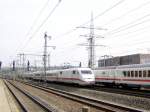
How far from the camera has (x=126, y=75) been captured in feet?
134

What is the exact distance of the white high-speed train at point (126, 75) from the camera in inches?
1378

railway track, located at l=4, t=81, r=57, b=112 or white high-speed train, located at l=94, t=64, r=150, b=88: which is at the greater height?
white high-speed train, located at l=94, t=64, r=150, b=88

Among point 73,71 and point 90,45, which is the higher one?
point 90,45

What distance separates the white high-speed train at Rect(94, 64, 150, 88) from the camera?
35000mm

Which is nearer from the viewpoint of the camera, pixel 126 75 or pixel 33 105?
pixel 33 105

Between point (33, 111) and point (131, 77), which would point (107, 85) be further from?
point (33, 111)

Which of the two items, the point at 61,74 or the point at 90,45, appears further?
the point at 61,74

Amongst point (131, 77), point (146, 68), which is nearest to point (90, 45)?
point (131, 77)

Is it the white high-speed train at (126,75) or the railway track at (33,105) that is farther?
the white high-speed train at (126,75)

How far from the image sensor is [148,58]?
317 ft

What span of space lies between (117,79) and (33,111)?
25.0m

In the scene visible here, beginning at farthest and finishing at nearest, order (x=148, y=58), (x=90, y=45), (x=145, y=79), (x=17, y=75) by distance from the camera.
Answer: (x=17, y=75) < (x=148, y=58) < (x=90, y=45) < (x=145, y=79)

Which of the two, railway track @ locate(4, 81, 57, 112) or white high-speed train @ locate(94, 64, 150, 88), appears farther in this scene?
white high-speed train @ locate(94, 64, 150, 88)

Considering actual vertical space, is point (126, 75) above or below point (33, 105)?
above
